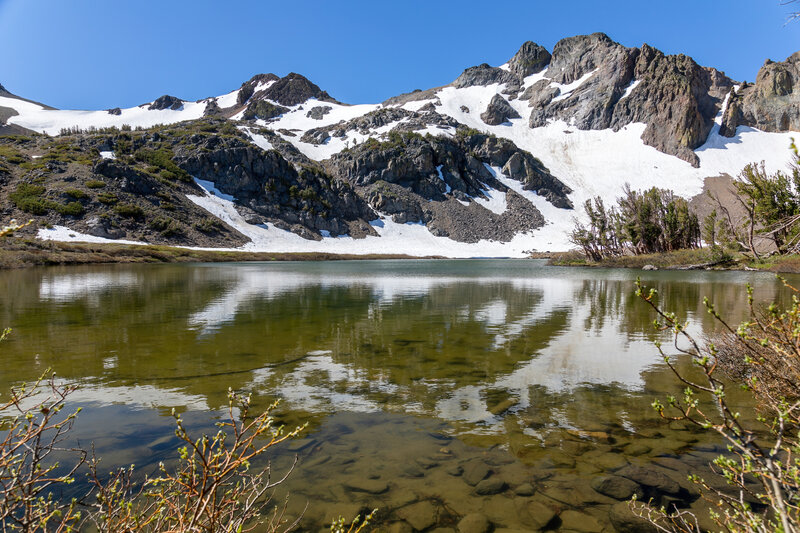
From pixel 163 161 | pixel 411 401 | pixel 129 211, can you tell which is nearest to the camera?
pixel 411 401

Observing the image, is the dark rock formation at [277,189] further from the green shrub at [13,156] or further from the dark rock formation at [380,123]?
the dark rock formation at [380,123]

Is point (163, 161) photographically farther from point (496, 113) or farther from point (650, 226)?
point (496, 113)

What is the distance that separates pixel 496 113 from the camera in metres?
195

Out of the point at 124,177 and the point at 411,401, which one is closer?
the point at 411,401

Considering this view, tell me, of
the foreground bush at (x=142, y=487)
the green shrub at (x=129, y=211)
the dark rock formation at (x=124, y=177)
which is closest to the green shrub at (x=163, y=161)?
the dark rock formation at (x=124, y=177)

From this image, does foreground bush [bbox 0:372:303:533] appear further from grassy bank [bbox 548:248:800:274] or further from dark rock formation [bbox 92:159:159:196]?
dark rock formation [bbox 92:159:159:196]

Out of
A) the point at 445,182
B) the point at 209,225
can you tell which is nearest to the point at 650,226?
the point at 445,182

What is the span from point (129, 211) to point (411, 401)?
101 m

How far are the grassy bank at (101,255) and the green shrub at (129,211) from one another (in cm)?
1771

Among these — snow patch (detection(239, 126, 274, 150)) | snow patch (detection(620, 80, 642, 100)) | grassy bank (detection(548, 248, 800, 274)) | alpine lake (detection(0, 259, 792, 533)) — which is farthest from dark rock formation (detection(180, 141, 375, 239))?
snow patch (detection(620, 80, 642, 100))

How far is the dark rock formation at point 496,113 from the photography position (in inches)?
7628

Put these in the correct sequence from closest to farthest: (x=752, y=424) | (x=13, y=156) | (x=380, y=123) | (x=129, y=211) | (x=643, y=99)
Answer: (x=752, y=424)
(x=129, y=211)
(x=13, y=156)
(x=643, y=99)
(x=380, y=123)

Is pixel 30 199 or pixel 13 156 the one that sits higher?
pixel 13 156

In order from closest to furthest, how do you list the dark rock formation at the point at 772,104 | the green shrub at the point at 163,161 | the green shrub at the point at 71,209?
the green shrub at the point at 71,209, the green shrub at the point at 163,161, the dark rock formation at the point at 772,104
